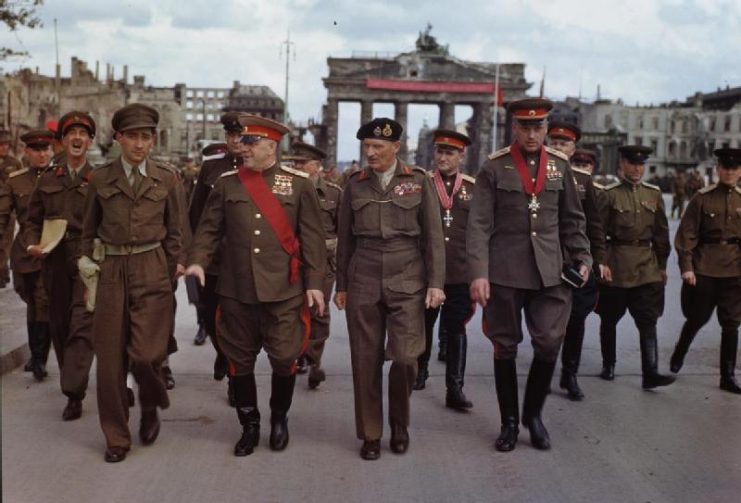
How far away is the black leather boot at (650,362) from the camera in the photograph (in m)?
7.00

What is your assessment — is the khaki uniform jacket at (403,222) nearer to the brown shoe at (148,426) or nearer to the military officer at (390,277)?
the military officer at (390,277)

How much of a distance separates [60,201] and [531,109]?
140 inches

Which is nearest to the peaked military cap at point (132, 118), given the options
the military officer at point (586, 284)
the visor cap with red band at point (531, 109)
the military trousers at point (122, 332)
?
the military trousers at point (122, 332)

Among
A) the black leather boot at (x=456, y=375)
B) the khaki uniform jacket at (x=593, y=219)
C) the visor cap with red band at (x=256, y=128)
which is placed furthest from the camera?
the khaki uniform jacket at (x=593, y=219)

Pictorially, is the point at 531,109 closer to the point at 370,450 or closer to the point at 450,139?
the point at 450,139

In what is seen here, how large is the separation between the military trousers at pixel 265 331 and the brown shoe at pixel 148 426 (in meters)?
0.58

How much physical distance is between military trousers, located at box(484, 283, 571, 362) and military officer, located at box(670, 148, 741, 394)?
2216 mm

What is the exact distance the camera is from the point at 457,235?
733 cm

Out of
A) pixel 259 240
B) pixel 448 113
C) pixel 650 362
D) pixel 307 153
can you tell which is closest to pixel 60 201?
pixel 259 240

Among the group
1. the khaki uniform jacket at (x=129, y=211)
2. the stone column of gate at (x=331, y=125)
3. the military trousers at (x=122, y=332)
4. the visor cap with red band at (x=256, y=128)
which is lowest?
the military trousers at (x=122, y=332)

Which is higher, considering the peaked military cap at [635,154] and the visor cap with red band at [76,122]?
the visor cap with red band at [76,122]

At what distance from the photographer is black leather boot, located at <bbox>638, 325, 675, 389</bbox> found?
700 centimetres

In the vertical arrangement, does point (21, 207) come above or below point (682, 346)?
above

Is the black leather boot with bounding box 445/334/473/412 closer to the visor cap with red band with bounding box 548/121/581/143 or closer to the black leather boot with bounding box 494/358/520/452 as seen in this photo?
the black leather boot with bounding box 494/358/520/452
